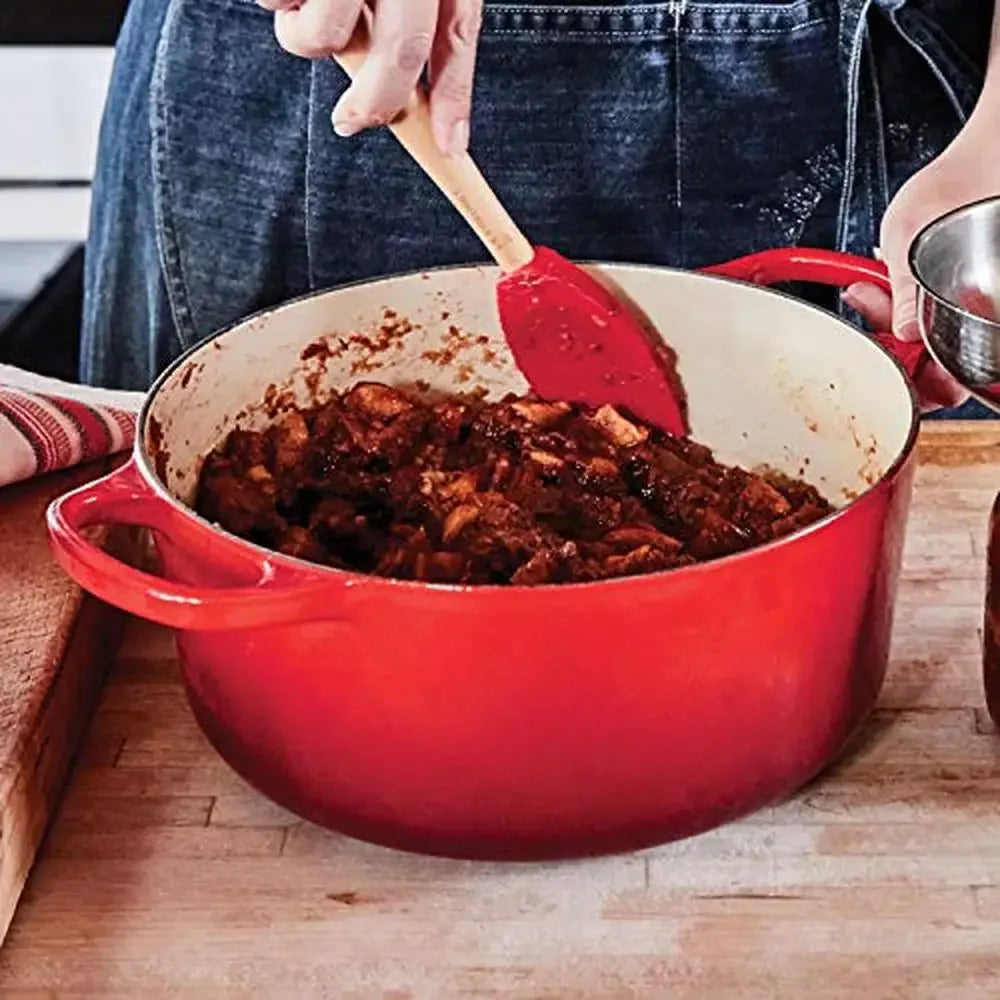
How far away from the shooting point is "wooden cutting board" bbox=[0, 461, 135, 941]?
82cm

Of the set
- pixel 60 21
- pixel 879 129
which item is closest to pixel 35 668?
pixel 879 129

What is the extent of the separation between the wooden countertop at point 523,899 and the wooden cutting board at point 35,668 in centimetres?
2

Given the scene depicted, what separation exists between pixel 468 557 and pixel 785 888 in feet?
0.76

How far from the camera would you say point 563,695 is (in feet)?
2.45

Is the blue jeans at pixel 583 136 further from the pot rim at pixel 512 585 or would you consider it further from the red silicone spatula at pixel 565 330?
the pot rim at pixel 512 585

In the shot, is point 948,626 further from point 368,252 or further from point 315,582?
point 368,252

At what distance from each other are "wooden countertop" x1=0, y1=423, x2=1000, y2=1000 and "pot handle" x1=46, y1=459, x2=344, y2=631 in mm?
142

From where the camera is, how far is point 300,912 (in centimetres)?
80

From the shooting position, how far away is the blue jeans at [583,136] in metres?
1.22

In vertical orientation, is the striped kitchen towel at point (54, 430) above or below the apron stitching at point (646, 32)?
below

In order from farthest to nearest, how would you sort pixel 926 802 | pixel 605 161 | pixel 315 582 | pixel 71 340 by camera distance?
pixel 71 340
pixel 605 161
pixel 926 802
pixel 315 582

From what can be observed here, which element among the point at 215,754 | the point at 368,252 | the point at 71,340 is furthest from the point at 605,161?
the point at 71,340

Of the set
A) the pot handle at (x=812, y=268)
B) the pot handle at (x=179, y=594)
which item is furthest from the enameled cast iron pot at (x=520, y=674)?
the pot handle at (x=812, y=268)

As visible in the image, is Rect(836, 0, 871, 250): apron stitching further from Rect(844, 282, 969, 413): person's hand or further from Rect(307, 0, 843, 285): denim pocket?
Rect(844, 282, 969, 413): person's hand
